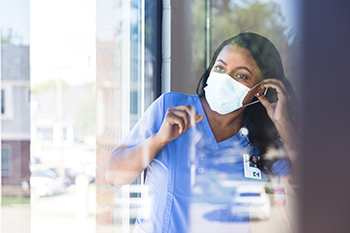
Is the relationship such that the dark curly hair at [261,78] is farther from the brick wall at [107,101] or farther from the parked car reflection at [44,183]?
the parked car reflection at [44,183]

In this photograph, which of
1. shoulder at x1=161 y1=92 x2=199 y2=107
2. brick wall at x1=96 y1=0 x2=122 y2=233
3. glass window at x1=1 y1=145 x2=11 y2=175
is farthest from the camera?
shoulder at x1=161 y1=92 x2=199 y2=107

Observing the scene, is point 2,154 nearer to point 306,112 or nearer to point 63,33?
point 63,33

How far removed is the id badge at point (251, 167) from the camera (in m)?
1.01

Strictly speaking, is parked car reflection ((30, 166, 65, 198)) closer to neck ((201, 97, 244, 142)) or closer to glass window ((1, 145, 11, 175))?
glass window ((1, 145, 11, 175))

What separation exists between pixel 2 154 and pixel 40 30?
28 centimetres

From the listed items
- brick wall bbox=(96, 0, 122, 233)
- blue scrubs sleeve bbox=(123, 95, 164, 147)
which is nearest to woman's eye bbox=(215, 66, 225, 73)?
blue scrubs sleeve bbox=(123, 95, 164, 147)

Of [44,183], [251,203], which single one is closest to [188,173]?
[251,203]

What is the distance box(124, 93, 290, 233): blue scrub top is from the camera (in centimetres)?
97

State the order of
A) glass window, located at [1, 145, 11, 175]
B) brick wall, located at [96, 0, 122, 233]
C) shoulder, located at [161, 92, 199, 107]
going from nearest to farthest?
glass window, located at [1, 145, 11, 175] → brick wall, located at [96, 0, 122, 233] → shoulder, located at [161, 92, 199, 107]

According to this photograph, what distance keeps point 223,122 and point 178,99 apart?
0.18m

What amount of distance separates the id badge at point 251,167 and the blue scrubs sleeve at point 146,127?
0.33 metres

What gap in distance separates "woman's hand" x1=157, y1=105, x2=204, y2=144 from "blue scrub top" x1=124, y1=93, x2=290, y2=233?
0.02 metres

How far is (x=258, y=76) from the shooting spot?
97 centimetres

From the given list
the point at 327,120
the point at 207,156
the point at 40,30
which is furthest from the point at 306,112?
the point at 40,30
